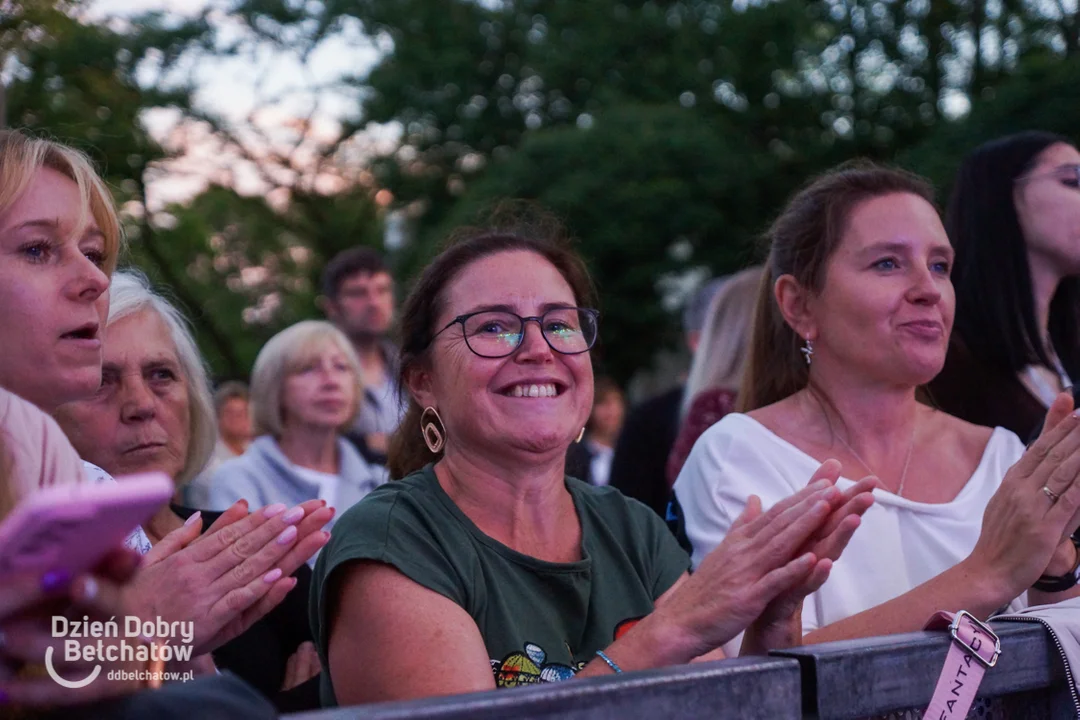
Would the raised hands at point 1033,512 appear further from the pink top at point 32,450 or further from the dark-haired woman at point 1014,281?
the pink top at point 32,450

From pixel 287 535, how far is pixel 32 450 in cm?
77

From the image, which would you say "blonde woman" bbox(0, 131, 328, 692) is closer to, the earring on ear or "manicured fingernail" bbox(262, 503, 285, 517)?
"manicured fingernail" bbox(262, 503, 285, 517)

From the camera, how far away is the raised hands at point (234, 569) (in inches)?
83.1

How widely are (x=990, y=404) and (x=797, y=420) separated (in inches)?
33.7

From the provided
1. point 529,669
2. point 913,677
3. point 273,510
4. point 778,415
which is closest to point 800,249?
point 778,415

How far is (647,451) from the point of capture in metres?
4.91

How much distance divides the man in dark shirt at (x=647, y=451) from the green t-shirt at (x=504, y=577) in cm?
215

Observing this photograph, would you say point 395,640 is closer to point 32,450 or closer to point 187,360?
point 32,450

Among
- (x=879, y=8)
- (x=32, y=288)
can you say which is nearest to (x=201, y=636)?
(x=32, y=288)

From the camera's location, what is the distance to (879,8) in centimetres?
1647

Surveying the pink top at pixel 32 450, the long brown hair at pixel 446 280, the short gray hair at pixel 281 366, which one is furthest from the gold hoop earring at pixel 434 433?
the short gray hair at pixel 281 366

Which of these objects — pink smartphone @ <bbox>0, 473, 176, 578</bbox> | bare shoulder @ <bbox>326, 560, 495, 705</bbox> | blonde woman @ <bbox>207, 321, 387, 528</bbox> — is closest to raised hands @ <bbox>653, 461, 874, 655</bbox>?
bare shoulder @ <bbox>326, 560, 495, 705</bbox>

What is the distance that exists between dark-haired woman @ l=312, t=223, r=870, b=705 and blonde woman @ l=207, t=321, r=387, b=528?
2412 millimetres

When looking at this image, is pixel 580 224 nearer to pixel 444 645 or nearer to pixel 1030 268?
pixel 1030 268
